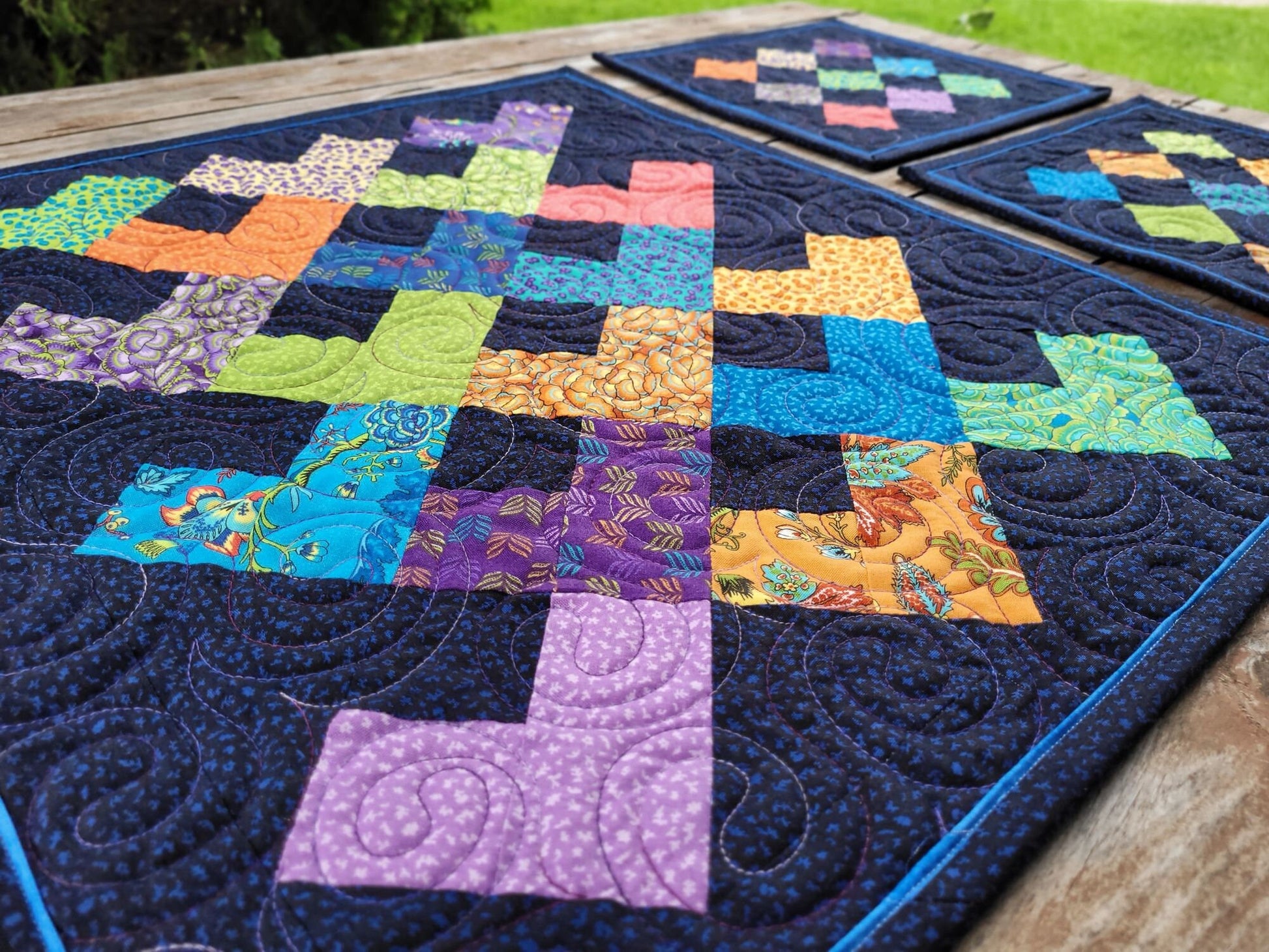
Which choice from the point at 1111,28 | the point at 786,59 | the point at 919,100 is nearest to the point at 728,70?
the point at 786,59

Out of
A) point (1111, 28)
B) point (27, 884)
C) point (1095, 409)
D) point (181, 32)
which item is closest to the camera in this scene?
point (27, 884)

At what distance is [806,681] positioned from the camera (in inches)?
28.5

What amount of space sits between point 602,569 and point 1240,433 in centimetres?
73

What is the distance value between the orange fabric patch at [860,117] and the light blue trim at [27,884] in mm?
1663

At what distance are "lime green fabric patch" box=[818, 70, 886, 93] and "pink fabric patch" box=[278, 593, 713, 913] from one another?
1612 millimetres

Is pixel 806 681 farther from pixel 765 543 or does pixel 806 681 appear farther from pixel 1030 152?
pixel 1030 152

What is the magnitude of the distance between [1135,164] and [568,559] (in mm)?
1388

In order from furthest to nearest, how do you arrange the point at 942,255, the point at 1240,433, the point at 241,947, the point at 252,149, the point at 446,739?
the point at 252,149 < the point at 942,255 < the point at 1240,433 < the point at 446,739 < the point at 241,947

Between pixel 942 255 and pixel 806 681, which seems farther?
pixel 942 255

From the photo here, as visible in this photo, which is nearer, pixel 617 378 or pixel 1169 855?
pixel 1169 855

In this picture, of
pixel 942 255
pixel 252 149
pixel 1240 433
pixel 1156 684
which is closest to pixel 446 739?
pixel 1156 684

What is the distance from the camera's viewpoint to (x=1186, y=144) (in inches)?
66.7

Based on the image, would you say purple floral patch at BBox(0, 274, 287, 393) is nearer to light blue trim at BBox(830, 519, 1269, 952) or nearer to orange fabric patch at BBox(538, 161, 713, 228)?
orange fabric patch at BBox(538, 161, 713, 228)

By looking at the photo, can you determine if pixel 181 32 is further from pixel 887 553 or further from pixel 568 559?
pixel 887 553
